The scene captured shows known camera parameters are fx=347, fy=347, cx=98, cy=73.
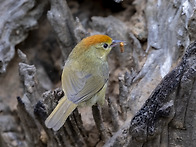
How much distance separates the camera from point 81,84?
3627 millimetres

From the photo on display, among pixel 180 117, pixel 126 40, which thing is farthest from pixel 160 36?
pixel 180 117

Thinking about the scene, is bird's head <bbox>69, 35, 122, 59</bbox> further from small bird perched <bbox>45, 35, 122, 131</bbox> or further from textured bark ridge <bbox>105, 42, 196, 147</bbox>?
textured bark ridge <bbox>105, 42, 196, 147</bbox>

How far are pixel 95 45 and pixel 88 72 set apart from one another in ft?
0.99

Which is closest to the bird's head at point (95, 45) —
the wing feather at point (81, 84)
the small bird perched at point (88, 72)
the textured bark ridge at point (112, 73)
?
the small bird perched at point (88, 72)

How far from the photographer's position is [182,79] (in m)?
2.85

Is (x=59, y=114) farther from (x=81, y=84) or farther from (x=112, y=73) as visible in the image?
(x=112, y=73)

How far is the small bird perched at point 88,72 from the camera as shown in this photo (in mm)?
3562

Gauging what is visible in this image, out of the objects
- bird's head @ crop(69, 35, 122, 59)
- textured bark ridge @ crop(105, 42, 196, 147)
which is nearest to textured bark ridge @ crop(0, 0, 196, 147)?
textured bark ridge @ crop(105, 42, 196, 147)

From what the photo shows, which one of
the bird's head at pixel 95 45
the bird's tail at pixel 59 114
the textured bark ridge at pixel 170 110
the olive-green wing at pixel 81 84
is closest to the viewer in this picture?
the textured bark ridge at pixel 170 110

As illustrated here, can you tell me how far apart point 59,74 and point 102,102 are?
1205 mm

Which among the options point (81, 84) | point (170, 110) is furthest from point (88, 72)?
point (170, 110)

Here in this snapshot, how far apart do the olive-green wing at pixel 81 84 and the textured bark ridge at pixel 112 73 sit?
0.49 feet

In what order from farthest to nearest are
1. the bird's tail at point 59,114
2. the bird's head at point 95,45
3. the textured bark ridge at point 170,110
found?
the bird's head at point 95,45, the bird's tail at point 59,114, the textured bark ridge at point 170,110

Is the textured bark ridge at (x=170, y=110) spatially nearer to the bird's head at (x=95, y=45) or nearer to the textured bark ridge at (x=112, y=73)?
the textured bark ridge at (x=112, y=73)
